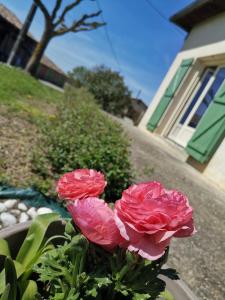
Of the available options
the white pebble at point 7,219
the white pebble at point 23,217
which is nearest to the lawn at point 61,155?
the white pebble at point 23,217

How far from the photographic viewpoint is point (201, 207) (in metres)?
4.20

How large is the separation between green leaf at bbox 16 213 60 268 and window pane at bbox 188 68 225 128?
7.91 m

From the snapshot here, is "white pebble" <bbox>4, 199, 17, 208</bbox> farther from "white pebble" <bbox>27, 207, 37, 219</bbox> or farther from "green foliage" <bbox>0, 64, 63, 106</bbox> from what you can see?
"green foliage" <bbox>0, 64, 63, 106</bbox>

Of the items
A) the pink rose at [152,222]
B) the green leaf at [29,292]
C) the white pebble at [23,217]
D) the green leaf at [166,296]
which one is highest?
the pink rose at [152,222]

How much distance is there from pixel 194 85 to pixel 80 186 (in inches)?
348

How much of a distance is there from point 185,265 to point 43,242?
1.60m

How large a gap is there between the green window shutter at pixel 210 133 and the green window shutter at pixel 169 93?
7.71 feet

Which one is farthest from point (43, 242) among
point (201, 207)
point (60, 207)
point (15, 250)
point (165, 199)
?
point (201, 207)

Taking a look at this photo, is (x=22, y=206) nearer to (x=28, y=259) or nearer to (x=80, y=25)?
(x=28, y=259)

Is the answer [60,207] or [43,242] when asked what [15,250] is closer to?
[43,242]

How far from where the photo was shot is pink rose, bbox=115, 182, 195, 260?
0.89m

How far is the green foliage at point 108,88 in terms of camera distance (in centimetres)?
2231

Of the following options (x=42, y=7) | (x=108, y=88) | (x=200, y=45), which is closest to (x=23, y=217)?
(x=200, y=45)

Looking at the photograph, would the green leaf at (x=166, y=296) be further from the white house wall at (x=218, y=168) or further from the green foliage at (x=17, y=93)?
the white house wall at (x=218, y=168)
